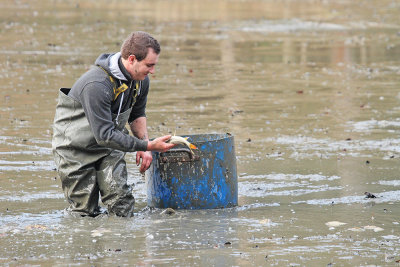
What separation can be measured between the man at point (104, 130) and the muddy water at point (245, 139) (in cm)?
20

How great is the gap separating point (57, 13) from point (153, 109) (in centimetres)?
1395

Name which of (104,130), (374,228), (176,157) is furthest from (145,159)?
(374,228)

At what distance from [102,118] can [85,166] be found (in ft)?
1.57

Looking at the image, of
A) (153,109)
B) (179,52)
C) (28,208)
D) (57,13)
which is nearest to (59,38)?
(179,52)

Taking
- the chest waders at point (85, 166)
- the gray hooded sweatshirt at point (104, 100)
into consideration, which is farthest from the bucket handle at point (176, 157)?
the gray hooded sweatshirt at point (104, 100)

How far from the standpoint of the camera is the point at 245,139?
8594 mm

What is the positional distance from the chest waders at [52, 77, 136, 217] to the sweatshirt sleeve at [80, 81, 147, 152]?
24 centimetres

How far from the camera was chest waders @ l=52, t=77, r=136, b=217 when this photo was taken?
228 inches

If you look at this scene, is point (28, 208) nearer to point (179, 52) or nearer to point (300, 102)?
point (300, 102)

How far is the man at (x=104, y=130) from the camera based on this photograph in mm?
5539

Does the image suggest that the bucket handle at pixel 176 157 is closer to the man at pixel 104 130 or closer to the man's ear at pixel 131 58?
the man at pixel 104 130

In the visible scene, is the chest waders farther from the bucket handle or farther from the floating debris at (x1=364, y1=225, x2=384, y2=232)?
the floating debris at (x1=364, y1=225, x2=384, y2=232)

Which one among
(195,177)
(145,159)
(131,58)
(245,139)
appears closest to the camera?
(131,58)

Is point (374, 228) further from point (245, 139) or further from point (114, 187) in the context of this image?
point (245, 139)
